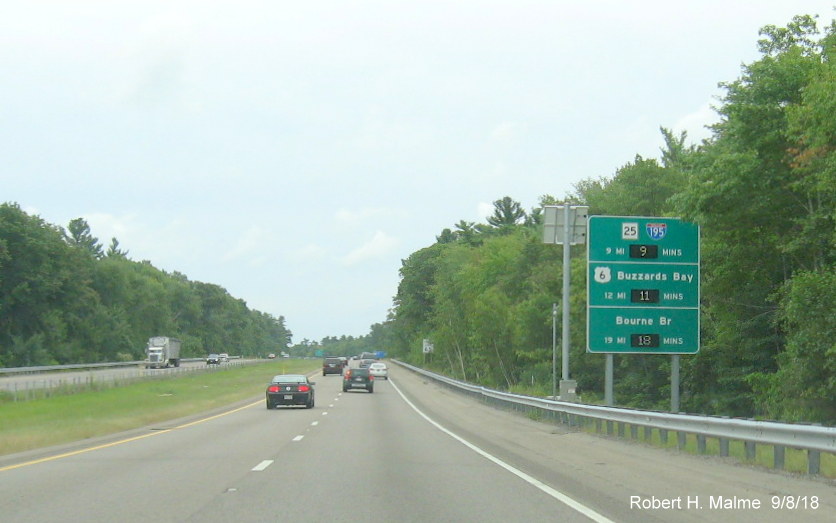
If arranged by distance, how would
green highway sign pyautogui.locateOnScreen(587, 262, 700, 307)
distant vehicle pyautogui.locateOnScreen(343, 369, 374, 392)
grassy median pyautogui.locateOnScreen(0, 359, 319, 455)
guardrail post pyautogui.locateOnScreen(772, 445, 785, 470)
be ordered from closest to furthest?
guardrail post pyautogui.locateOnScreen(772, 445, 785, 470)
grassy median pyautogui.locateOnScreen(0, 359, 319, 455)
green highway sign pyautogui.locateOnScreen(587, 262, 700, 307)
distant vehicle pyautogui.locateOnScreen(343, 369, 374, 392)

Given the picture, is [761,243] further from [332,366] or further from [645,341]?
[332,366]

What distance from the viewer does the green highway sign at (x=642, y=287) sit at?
26656 mm

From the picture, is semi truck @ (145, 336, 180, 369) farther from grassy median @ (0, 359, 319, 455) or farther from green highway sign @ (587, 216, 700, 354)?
green highway sign @ (587, 216, 700, 354)

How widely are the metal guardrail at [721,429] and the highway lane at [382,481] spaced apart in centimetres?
51

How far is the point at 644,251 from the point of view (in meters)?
27.0

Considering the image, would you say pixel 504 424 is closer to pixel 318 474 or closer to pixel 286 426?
pixel 286 426

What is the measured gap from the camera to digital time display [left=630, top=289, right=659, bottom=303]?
26.8 meters

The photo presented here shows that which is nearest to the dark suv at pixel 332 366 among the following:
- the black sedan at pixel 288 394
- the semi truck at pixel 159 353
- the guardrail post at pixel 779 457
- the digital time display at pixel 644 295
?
the semi truck at pixel 159 353

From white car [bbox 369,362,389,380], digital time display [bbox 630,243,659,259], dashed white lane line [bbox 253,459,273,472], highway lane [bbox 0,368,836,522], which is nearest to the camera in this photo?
highway lane [bbox 0,368,836,522]

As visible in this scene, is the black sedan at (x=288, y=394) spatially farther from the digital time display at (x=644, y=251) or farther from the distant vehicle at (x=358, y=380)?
the digital time display at (x=644, y=251)

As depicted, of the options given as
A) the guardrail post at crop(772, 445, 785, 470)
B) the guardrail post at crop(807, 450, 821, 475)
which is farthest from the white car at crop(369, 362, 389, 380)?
the guardrail post at crop(807, 450, 821, 475)

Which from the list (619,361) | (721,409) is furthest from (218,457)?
(619,361)

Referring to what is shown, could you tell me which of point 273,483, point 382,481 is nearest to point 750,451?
point 382,481

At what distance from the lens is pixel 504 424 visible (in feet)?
97.9
